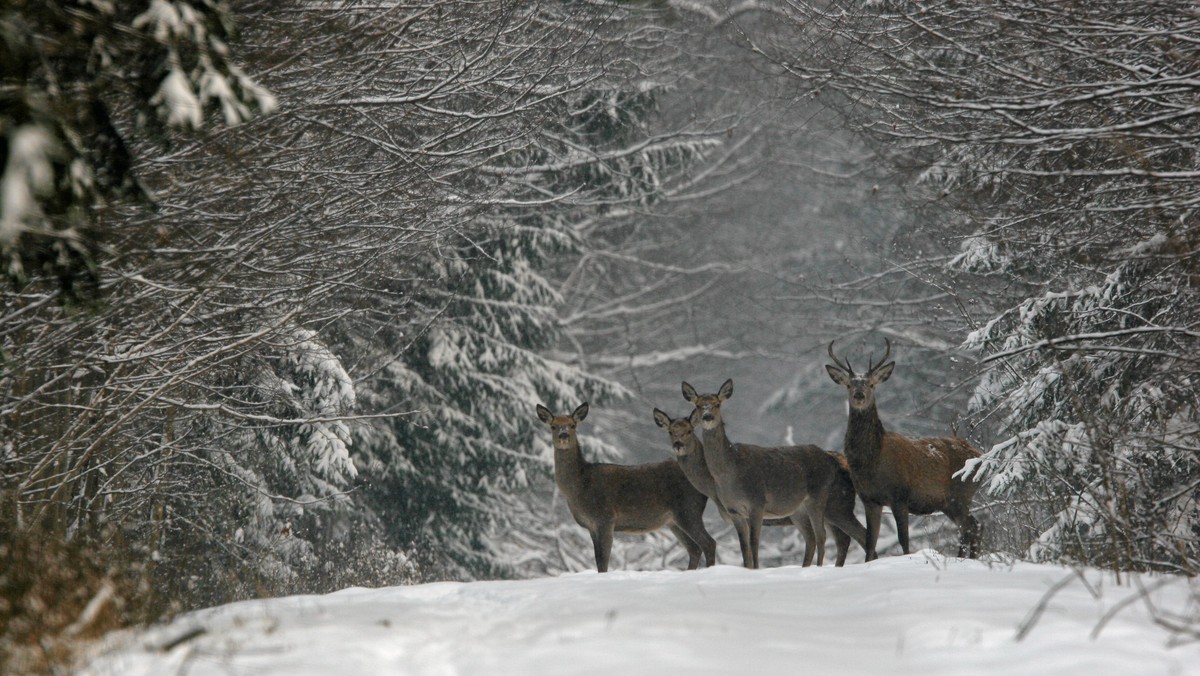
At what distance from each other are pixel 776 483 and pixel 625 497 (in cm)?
183

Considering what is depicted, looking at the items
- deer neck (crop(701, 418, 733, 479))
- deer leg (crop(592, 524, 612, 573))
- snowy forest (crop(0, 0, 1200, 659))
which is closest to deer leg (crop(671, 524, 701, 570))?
deer leg (crop(592, 524, 612, 573))

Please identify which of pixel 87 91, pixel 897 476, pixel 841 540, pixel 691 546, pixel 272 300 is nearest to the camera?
pixel 87 91

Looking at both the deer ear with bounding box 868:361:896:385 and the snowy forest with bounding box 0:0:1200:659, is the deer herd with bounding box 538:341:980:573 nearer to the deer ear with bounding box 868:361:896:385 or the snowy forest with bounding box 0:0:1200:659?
the deer ear with bounding box 868:361:896:385

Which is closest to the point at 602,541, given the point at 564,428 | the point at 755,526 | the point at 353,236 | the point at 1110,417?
the point at 564,428

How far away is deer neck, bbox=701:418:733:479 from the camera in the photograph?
11.4 metres

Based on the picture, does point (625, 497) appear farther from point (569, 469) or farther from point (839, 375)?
point (839, 375)

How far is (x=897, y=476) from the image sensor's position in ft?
35.4

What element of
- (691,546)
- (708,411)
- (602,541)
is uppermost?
(708,411)

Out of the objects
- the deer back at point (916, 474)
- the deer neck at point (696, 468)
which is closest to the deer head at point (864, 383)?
the deer back at point (916, 474)

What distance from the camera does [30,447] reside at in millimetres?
9297

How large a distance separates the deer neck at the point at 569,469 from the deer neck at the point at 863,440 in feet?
9.87

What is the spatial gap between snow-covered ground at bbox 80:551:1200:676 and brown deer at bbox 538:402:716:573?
5.65 m

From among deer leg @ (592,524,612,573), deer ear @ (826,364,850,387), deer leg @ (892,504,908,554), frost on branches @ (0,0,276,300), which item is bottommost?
deer leg @ (592,524,612,573)

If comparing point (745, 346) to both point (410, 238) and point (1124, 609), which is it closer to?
point (410, 238)
